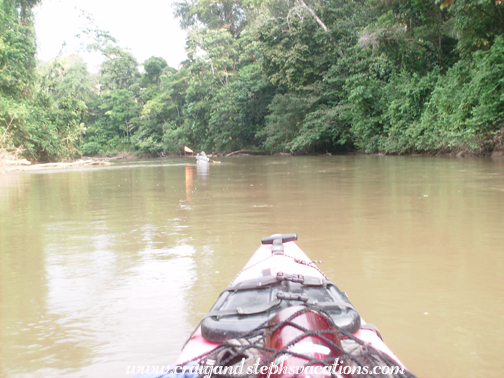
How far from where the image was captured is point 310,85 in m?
22.6

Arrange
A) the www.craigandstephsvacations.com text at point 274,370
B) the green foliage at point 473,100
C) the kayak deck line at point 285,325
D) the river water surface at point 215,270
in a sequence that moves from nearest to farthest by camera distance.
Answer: the www.craigandstephsvacations.com text at point 274,370 < the kayak deck line at point 285,325 < the river water surface at point 215,270 < the green foliage at point 473,100

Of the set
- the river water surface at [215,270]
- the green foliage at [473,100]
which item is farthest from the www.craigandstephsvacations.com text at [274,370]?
the green foliage at [473,100]

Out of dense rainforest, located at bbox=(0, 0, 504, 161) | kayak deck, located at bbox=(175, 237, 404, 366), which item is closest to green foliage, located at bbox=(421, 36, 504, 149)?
dense rainforest, located at bbox=(0, 0, 504, 161)

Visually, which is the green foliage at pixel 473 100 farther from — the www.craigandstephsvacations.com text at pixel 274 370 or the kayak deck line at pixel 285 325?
the www.craigandstephsvacations.com text at pixel 274 370

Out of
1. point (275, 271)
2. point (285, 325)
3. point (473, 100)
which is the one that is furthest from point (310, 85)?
point (285, 325)

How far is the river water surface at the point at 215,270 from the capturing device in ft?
6.52

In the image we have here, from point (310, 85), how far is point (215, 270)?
2057cm

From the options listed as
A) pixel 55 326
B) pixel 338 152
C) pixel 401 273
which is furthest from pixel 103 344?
pixel 338 152

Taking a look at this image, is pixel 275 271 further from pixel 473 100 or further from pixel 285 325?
pixel 473 100

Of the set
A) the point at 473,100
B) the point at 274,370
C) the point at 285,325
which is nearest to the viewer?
the point at 274,370

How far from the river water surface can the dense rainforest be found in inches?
123

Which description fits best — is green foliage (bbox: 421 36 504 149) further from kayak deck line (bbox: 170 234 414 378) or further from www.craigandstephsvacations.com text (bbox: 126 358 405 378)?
www.craigandstephsvacations.com text (bbox: 126 358 405 378)

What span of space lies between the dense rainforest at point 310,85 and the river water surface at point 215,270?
313 centimetres

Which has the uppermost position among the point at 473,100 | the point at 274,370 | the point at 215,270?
the point at 473,100
